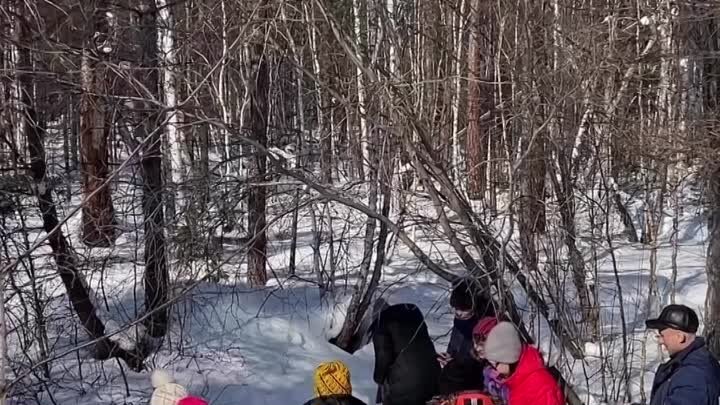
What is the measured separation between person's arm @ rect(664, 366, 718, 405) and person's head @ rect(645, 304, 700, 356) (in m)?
0.12

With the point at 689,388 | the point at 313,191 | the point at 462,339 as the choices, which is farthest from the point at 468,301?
the point at 689,388

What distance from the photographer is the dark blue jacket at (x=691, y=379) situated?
368 cm

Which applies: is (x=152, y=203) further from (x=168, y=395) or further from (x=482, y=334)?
(x=482, y=334)

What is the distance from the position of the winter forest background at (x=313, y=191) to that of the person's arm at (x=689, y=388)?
1.49 metres

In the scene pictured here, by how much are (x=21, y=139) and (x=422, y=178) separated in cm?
375

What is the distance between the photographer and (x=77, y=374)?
6.53m

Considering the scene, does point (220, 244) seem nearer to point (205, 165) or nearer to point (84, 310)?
point (205, 165)

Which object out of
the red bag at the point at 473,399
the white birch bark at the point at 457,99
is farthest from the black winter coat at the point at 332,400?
the white birch bark at the point at 457,99

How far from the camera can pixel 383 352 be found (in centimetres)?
547

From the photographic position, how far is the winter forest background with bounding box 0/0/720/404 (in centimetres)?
541

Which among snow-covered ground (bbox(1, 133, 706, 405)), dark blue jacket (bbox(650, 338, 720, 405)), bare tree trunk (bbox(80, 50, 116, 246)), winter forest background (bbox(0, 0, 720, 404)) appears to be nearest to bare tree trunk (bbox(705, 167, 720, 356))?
winter forest background (bbox(0, 0, 720, 404))

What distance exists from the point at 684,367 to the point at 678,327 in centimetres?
18

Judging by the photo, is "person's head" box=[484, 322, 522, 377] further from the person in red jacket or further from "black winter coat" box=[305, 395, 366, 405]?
"black winter coat" box=[305, 395, 366, 405]

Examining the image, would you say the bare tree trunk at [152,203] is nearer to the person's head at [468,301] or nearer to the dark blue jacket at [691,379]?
the person's head at [468,301]
